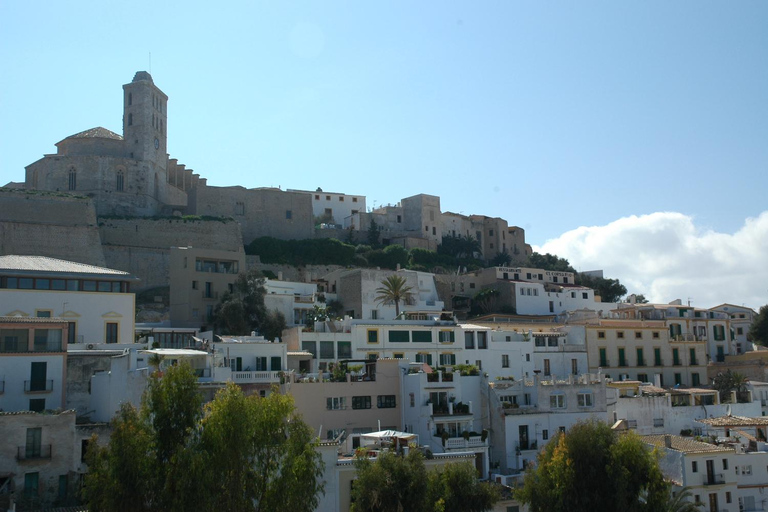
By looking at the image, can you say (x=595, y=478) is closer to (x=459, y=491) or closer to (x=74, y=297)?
(x=459, y=491)

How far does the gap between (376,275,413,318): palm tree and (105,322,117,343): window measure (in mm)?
17885

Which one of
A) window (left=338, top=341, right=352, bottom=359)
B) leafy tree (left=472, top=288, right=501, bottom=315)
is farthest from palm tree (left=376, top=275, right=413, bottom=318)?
leafy tree (left=472, top=288, right=501, bottom=315)

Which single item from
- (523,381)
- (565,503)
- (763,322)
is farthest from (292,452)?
(763,322)

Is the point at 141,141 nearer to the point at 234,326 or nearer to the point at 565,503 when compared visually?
the point at 234,326

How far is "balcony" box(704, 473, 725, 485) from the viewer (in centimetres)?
3231

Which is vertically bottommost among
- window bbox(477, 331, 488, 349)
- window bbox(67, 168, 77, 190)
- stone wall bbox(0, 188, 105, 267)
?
window bbox(477, 331, 488, 349)

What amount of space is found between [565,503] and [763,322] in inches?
1419

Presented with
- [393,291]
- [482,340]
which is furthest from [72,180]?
[482,340]

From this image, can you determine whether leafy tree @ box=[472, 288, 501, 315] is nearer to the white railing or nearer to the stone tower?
the white railing

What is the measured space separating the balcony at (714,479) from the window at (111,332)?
24.9 metres

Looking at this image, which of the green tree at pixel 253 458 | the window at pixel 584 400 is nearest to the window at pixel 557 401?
the window at pixel 584 400

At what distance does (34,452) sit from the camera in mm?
26922

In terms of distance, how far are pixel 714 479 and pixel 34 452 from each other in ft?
76.7

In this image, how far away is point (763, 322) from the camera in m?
57.5
